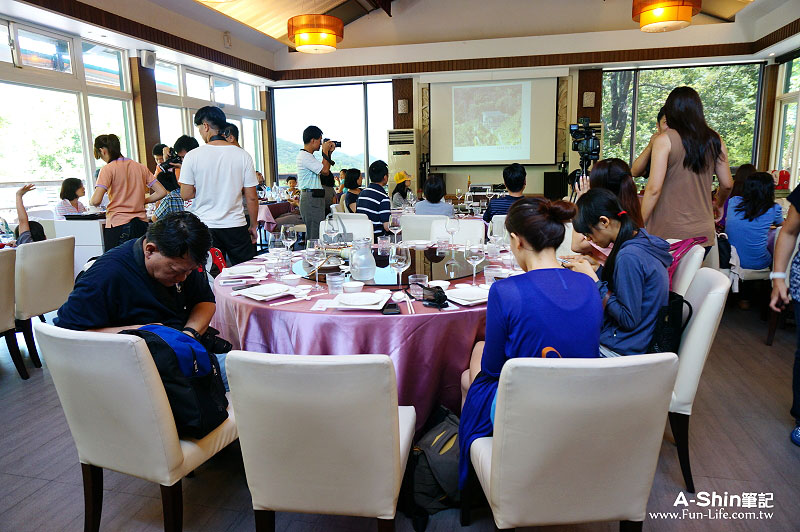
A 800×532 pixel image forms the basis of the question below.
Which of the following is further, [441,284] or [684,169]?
[684,169]

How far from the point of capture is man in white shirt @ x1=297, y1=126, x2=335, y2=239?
16.8ft

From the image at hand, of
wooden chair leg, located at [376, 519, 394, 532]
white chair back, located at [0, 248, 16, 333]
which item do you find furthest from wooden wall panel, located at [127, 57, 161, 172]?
wooden chair leg, located at [376, 519, 394, 532]

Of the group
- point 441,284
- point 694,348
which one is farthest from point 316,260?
point 694,348

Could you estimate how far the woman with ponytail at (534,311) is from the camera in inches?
58.9

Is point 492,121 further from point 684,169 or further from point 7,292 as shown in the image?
point 7,292

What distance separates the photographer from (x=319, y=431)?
4.30 feet

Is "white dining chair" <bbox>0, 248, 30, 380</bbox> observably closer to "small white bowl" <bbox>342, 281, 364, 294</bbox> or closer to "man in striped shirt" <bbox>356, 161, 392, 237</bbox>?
"small white bowl" <bbox>342, 281, 364, 294</bbox>

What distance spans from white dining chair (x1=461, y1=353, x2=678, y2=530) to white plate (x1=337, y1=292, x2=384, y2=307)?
838 millimetres

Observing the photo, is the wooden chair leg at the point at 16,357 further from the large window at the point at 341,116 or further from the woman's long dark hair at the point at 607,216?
the large window at the point at 341,116

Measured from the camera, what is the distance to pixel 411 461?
6.18 feet

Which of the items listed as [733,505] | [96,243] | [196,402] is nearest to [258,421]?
[196,402]

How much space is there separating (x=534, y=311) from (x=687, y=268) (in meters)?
1.33

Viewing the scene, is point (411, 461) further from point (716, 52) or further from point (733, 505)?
point (716, 52)

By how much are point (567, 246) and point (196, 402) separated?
291 centimetres
